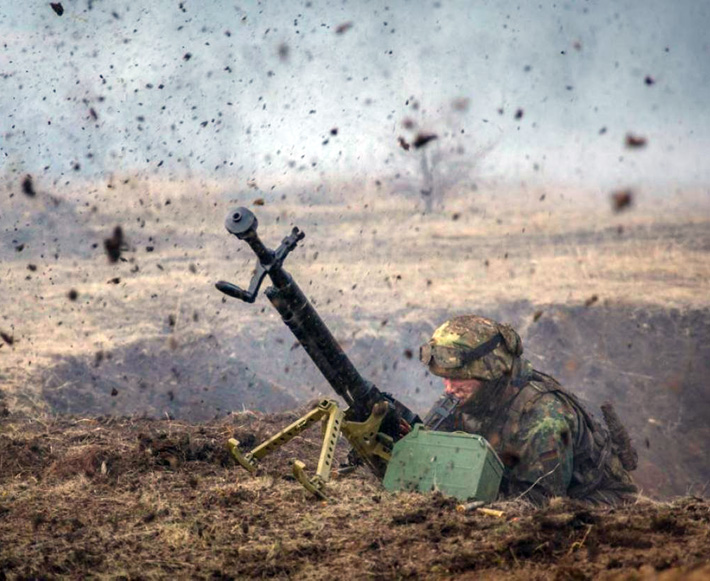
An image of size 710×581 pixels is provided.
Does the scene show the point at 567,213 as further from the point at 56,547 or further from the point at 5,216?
the point at 56,547

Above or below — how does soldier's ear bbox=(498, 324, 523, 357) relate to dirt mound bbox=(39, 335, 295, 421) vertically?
above

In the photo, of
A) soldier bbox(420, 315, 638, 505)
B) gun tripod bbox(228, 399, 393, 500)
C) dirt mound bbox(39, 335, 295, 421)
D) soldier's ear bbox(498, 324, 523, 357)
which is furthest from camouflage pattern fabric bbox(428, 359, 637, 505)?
dirt mound bbox(39, 335, 295, 421)

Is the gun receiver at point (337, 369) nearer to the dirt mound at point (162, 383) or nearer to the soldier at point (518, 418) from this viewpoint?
the soldier at point (518, 418)

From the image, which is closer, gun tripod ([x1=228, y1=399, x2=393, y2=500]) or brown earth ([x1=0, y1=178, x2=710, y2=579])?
brown earth ([x1=0, y1=178, x2=710, y2=579])

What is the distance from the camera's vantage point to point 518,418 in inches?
283

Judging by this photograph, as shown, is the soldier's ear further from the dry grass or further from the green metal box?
the dry grass

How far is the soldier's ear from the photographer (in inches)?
292

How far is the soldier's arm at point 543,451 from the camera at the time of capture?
686 centimetres

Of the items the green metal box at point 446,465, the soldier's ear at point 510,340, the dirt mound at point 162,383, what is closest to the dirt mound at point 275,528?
the green metal box at point 446,465

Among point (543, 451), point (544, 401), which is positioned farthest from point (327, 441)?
point (544, 401)

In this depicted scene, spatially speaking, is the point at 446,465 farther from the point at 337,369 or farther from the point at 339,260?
the point at 339,260

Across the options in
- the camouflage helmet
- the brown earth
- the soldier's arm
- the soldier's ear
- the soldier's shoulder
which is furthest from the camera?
the soldier's ear

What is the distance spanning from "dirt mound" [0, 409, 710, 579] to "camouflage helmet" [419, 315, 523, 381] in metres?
1.11

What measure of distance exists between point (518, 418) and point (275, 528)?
7.85 ft
